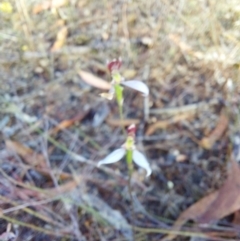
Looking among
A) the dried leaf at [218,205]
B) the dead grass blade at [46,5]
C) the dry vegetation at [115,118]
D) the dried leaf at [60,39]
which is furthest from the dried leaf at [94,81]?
the dried leaf at [218,205]

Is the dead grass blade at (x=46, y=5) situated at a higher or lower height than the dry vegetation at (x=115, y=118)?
higher

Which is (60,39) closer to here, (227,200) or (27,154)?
(27,154)

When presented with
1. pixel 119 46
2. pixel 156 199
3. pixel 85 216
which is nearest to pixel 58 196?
pixel 85 216

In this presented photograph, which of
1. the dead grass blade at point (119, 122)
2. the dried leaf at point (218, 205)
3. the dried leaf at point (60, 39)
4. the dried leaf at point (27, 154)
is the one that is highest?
the dried leaf at point (60, 39)

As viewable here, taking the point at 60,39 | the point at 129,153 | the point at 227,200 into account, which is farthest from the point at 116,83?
the point at 60,39

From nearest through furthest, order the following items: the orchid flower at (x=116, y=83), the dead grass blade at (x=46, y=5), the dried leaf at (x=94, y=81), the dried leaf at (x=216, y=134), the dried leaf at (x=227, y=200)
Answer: the orchid flower at (x=116, y=83) → the dried leaf at (x=227, y=200) → the dried leaf at (x=216, y=134) → the dried leaf at (x=94, y=81) → the dead grass blade at (x=46, y=5)

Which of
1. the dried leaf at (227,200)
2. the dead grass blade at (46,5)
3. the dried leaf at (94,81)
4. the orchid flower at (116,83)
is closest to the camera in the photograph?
the orchid flower at (116,83)

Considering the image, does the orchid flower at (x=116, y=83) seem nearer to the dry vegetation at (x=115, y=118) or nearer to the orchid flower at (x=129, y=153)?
the orchid flower at (x=129, y=153)
